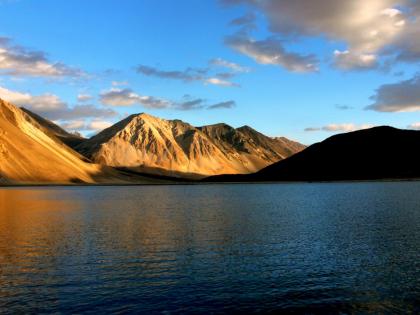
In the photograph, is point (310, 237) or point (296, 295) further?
point (310, 237)

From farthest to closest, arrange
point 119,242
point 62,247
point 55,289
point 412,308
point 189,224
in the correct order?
point 189,224 < point 119,242 < point 62,247 < point 55,289 < point 412,308

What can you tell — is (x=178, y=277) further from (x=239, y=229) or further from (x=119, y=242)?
(x=239, y=229)

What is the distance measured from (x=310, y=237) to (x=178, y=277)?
19371mm

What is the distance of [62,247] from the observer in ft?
129

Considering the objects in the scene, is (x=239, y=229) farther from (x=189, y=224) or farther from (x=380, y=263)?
(x=380, y=263)

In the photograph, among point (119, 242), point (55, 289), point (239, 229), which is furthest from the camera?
point (239, 229)

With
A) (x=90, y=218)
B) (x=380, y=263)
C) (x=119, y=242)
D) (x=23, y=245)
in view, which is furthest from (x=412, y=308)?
(x=90, y=218)

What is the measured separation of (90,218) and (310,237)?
34.0 m

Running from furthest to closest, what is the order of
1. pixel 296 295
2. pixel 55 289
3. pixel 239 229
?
pixel 239 229 < pixel 55 289 < pixel 296 295

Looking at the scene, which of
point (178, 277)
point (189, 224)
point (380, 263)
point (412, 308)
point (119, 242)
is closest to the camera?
point (412, 308)

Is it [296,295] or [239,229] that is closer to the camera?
[296,295]

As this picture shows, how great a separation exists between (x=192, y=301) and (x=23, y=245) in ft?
76.9

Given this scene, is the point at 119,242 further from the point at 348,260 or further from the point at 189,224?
the point at 348,260

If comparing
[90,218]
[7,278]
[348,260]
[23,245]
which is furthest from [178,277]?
[90,218]
